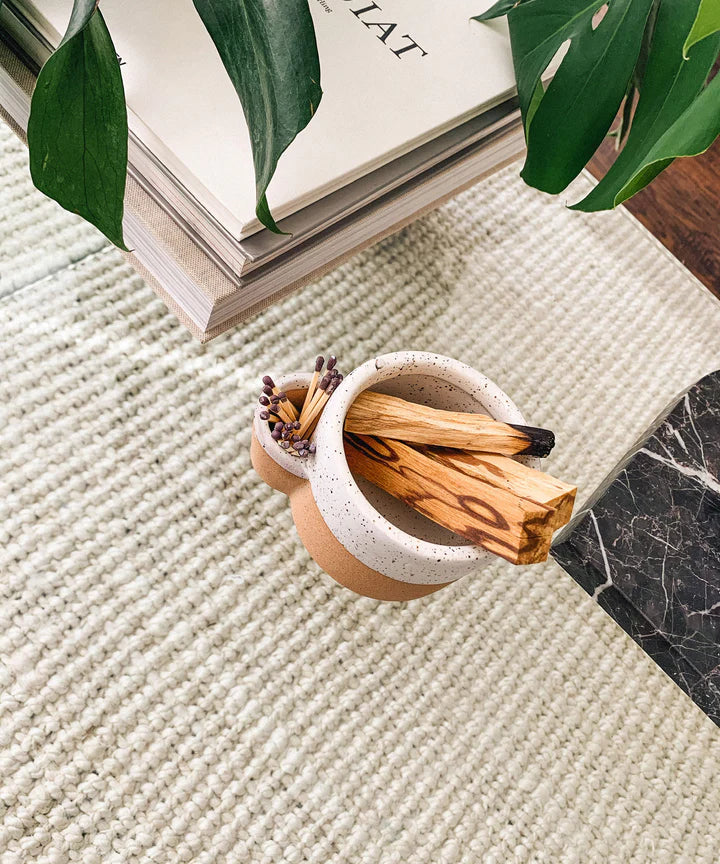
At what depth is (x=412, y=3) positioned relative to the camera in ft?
1.59

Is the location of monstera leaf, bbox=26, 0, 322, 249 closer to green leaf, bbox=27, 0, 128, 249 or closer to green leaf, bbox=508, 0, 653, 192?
green leaf, bbox=27, 0, 128, 249

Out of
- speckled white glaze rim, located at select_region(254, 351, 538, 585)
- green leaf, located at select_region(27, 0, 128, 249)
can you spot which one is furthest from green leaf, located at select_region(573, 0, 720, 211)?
green leaf, located at select_region(27, 0, 128, 249)

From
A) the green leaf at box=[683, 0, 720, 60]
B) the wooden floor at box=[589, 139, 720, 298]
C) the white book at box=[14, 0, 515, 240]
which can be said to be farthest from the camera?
the wooden floor at box=[589, 139, 720, 298]

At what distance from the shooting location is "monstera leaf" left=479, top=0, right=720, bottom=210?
420mm

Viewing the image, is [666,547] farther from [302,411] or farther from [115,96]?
[115,96]

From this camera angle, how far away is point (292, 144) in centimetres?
41

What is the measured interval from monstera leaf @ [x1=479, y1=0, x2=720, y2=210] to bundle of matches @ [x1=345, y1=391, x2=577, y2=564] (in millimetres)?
143

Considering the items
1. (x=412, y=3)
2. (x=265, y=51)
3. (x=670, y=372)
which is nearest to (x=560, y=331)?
(x=670, y=372)

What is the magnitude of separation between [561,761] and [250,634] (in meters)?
0.19

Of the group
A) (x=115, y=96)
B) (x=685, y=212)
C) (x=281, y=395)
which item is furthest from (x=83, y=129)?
(x=685, y=212)

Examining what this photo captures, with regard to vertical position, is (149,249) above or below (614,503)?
above

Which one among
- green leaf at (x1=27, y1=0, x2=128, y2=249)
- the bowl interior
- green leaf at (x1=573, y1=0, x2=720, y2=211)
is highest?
green leaf at (x1=27, y1=0, x2=128, y2=249)

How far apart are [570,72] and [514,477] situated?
23 centimetres

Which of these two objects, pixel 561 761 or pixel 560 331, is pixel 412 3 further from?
pixel 561 761
